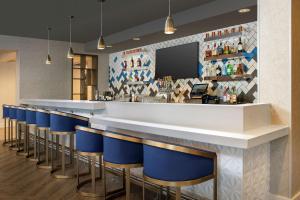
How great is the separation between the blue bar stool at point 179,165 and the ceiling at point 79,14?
3.07 m

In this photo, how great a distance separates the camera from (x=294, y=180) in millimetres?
2857

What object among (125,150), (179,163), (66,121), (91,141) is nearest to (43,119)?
(66,121)

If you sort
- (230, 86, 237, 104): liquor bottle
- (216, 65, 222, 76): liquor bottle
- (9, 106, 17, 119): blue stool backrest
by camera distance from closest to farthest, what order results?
(230, 86, 237, 104): liquor bottle
(216, 65, 222, 76): liquor bottle
(9, 106, 17, 119): blue stool backrest

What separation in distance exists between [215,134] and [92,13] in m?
3.80

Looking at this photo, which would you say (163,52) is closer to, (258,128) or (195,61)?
(195,61)

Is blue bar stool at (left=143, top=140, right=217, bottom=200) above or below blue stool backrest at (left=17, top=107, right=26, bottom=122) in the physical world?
below

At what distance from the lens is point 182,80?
604cm

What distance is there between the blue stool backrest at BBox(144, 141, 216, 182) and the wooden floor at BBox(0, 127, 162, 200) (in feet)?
3.68

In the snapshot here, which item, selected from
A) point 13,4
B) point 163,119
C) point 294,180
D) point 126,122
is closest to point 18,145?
point 13,4

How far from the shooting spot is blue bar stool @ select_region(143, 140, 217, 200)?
1.94m

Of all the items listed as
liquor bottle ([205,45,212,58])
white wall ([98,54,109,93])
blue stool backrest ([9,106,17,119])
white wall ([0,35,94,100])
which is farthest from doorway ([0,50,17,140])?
liquor bottle ([205,45,212,58])

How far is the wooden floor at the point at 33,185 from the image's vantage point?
3.06m

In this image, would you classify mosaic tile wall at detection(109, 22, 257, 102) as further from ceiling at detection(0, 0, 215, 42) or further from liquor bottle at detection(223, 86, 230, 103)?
ceiling at detection(0, 0, 215, 42)

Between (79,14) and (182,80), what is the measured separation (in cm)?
254
